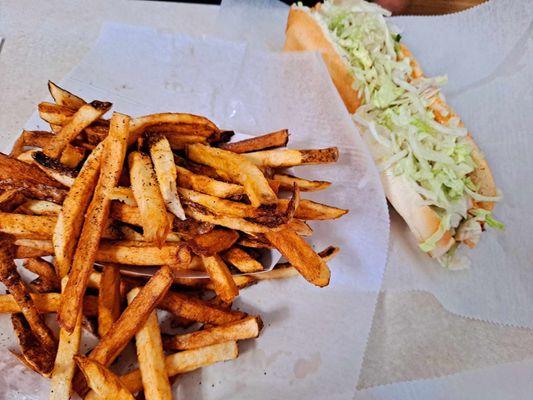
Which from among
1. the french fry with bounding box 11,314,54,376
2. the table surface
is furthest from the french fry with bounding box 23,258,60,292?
the table surface

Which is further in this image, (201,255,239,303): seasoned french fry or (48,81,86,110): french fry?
(48,81,86,110): french fry

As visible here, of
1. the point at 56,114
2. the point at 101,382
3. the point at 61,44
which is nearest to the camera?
the point at 101,382

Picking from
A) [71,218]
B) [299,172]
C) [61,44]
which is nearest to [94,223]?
[71,218]

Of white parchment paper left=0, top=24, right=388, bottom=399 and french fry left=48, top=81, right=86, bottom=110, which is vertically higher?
french fry left=48, top=81, right=86, bottom=110

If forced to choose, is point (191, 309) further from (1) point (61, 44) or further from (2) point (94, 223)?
(1) point (61, 44)

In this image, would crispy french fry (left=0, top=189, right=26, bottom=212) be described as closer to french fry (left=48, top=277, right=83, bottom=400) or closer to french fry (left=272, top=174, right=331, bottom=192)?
french fry (left=48, top=277, right=83, bottom=400)

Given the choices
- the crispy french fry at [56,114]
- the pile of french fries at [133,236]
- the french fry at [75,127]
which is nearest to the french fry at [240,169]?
the pile of french fries at [133,236]
